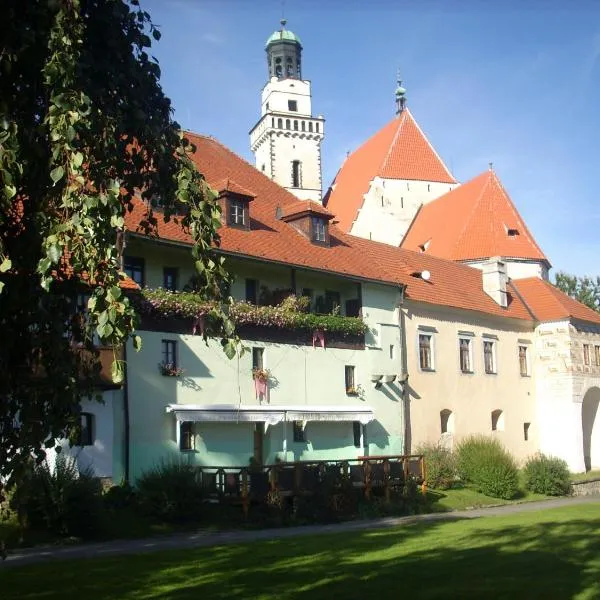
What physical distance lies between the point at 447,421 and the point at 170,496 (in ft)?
53.9

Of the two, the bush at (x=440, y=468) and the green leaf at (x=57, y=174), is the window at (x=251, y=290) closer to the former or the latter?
the bush at (x=440, y=468)

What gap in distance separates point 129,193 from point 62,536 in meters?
11.3

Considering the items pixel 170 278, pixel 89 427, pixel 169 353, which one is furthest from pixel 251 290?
pixel 89 427

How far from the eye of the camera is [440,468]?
88.5 ft

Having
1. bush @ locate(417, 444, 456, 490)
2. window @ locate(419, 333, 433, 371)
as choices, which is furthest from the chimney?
bush @ locate(417, 444, 456, 490)

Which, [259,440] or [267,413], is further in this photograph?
[259,440]

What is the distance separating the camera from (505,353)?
36844 mm

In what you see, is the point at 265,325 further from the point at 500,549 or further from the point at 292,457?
the point at 500,549

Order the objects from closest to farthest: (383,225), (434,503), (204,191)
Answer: (204,191) < (434,503) < (383,225)

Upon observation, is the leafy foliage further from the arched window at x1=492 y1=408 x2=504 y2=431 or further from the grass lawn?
the arched window at x1=492 y1=408 x2=504 y2=431

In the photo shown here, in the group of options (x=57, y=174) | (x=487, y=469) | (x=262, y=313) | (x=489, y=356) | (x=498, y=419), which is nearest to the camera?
(x=57, y=174)

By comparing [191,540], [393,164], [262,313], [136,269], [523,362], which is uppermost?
[393,164]

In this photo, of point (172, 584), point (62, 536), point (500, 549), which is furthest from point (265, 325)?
point (172, 584)

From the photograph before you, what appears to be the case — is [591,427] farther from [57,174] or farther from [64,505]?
[57,174]
